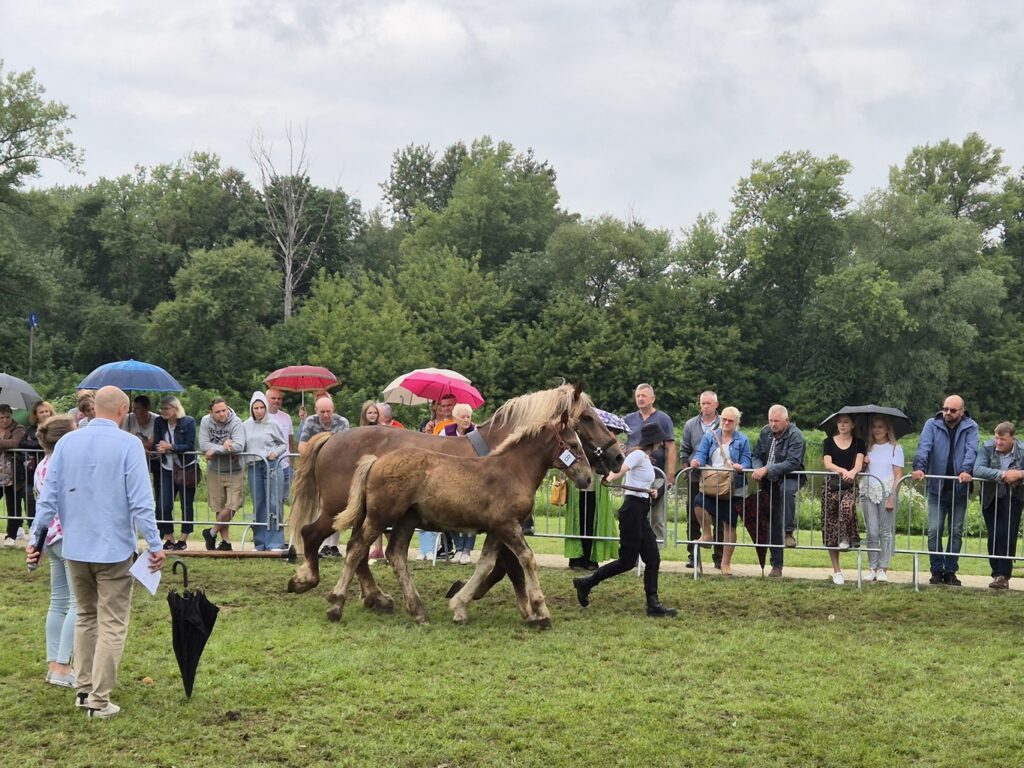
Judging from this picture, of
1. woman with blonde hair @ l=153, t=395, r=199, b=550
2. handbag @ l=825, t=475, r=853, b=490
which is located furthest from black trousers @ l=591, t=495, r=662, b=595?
woman with blonde hair @ l=153, t=395, r=199, b=550

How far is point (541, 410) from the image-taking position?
9453mm

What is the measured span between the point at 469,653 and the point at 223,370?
44098 mm

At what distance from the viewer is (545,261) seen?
6038cm

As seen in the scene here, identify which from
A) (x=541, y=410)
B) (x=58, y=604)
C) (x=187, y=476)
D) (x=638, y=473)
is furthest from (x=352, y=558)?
(x=187, y=476)

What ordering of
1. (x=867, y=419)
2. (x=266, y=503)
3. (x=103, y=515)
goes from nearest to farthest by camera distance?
(x=103, y=515) < (x=867, y=419) < (x=266, y=503)

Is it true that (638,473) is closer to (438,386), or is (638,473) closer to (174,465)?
(438,386)

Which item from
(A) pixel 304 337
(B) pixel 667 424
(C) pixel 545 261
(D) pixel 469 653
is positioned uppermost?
(C) pixel 545 261

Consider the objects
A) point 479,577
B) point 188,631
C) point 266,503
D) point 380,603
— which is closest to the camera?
point 188,631

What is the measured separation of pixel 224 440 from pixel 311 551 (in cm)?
327

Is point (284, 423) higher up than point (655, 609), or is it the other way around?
point (284, 423)

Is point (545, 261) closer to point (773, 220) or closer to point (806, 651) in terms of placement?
point (773, 220)

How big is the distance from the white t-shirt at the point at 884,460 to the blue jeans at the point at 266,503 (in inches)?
267

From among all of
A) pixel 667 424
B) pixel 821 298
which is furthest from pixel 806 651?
pixel 821 298

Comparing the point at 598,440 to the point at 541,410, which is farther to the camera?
the point at 598,440
